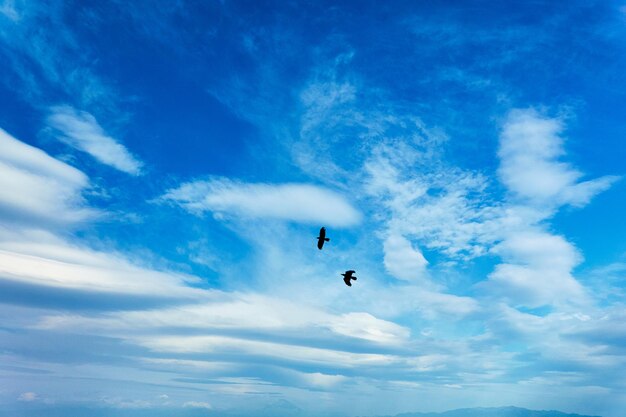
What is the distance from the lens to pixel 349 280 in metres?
60.4

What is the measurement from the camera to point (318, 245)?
57.8m

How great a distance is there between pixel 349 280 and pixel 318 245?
24.4 feet
